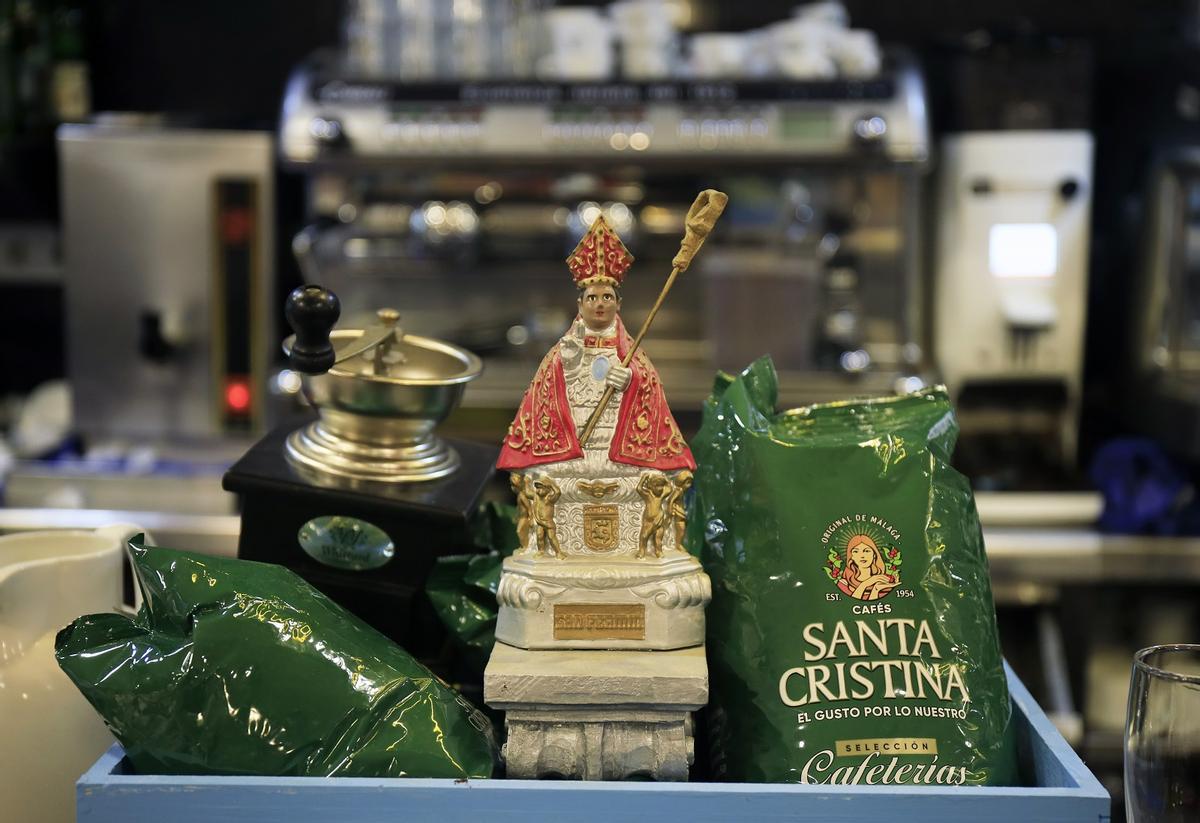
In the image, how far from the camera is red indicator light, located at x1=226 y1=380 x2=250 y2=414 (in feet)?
9.37

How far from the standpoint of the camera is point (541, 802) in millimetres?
896

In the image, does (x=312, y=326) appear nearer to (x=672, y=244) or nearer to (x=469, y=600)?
(x=469, y=600)

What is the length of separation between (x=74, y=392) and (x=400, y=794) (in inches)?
89.1

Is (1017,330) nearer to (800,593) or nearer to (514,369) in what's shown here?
(514,369)

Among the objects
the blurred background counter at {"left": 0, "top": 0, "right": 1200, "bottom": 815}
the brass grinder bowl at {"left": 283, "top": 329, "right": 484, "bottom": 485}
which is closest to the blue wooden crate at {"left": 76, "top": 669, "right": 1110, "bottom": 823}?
the brass grinder bowl at {"left": 283, "top": 329, "right": 484, "bottom": 485}

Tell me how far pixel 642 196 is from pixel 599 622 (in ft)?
6.29

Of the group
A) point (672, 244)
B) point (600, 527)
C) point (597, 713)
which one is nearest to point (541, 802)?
point (597, 713)

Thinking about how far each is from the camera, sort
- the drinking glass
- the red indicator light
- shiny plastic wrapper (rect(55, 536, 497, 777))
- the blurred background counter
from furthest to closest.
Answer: the red indicator light, the blurred background counter, shiny plastic wrapper (rect(55, 536, 497, 777)), the drinking glass

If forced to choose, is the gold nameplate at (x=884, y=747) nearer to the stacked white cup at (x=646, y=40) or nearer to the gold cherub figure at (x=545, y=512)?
the gold cherub figure at (x=545, y=512)

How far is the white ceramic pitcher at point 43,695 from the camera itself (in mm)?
965

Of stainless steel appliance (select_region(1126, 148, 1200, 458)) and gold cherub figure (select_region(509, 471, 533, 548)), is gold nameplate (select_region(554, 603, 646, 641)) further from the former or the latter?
stainless steel appliance (select_region(1126, 148, 1200, 458))

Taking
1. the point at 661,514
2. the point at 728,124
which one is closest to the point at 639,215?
the point at 728,124

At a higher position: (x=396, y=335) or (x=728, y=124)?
(x=728, y=124)

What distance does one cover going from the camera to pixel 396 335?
116 centimetres
